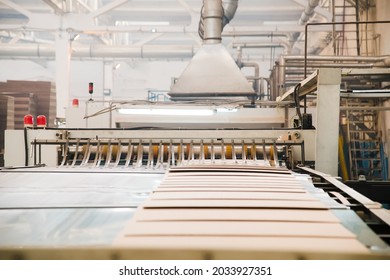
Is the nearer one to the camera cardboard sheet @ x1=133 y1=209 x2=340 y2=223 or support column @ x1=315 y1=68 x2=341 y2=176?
cardboard sheet @ x1=133 y1=209 x2=340 y2=223

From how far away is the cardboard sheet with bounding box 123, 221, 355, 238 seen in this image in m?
0.89

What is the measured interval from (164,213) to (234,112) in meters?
3.24

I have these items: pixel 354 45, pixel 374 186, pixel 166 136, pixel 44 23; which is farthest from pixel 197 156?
pixel 44 23

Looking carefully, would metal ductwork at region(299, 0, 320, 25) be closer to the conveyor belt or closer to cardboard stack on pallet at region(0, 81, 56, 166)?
cardboard stack on pallet at region(0, 81, 56, 166)

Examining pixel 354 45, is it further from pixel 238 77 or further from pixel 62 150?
pixel 62 150

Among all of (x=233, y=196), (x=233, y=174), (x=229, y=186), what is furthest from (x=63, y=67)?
(x=233, y=196)

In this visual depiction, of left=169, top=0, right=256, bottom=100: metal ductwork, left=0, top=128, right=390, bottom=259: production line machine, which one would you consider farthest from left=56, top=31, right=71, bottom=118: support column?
left=0, top=128, right=390, bottom=259: production line machine

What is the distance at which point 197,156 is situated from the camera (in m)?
2.66

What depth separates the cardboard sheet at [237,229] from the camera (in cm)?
89

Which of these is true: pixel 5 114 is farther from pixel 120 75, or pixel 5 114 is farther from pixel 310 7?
pixel 120 75

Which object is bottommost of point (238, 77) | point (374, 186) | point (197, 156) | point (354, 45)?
point (374, 186)

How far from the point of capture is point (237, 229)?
3.06 feet

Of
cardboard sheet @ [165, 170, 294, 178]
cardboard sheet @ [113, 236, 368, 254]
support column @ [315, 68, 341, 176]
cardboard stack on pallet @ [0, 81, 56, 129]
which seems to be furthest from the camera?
cardboard stack on pallet @ [0, 81, 56, 129]

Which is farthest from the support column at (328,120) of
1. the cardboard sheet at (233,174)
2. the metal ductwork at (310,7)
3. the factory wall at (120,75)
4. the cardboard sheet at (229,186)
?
the factory wall at (120,75)
